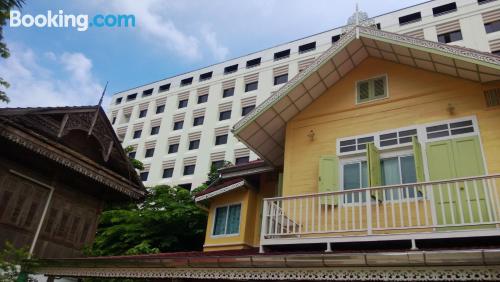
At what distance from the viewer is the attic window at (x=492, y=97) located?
8.89m

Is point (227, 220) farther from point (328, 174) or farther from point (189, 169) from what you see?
point (189, 169)

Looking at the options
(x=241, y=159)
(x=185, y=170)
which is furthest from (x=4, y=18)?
(x=185, y=170)

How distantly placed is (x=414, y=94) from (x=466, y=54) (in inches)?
61.2

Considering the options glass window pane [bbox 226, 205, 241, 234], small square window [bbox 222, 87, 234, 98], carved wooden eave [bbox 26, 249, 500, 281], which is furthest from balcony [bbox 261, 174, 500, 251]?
small square window [bbox 222, 87, 234, 98]

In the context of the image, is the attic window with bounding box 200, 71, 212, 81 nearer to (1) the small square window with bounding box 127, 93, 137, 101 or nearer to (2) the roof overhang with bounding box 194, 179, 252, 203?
(1) the small square window with bounding box 127, 93, 137, 101

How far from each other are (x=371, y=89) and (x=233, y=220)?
5.80 meters

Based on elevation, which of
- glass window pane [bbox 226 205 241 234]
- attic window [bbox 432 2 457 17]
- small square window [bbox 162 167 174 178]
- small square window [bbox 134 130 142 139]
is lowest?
glass window pane [bbox 226 205 241 234]

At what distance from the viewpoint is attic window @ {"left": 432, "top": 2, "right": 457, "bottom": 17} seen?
3361 cm

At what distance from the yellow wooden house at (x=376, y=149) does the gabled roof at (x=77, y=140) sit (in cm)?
319

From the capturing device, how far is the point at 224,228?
13.1 meters

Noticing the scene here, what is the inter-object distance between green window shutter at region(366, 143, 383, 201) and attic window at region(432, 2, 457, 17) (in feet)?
97.3

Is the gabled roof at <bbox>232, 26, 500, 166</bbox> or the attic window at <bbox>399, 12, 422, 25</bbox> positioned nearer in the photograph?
the gabled roof at <bbox>232, 26, 500, 166</bbox>

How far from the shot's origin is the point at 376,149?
31.1ft

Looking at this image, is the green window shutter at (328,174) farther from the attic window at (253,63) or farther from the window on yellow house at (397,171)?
the attic window at (253,63)
